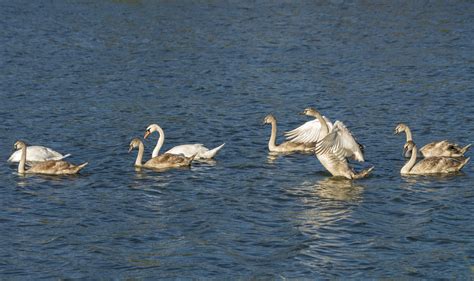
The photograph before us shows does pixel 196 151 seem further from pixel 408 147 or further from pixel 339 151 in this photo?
pixel 408 147

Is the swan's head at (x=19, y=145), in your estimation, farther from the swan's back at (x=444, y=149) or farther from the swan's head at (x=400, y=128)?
the swan's back at (x=444, y=149)

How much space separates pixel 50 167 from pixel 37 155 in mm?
1020

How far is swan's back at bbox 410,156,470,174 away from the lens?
23188 mm

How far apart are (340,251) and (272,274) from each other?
1.61 meters

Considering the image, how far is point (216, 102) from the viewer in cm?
3066

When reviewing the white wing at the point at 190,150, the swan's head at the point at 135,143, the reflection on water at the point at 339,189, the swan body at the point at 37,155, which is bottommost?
the reflection on water at the point at 339,189

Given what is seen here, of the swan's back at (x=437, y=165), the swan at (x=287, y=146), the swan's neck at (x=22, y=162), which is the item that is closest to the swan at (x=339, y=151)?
the swan's back at (x=437, y=165)

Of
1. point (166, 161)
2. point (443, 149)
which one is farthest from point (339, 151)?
point (166, 161)

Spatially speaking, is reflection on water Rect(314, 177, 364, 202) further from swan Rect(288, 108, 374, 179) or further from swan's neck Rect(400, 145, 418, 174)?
swan's neck Rect(400, 145, 418, 174)

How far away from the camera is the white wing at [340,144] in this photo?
23281 millimetres

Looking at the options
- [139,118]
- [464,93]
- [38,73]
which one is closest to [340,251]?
[139,118]

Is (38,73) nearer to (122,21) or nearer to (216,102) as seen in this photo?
(216,102)

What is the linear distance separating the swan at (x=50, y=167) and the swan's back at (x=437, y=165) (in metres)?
7.03

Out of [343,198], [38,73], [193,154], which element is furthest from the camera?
[38,73]
